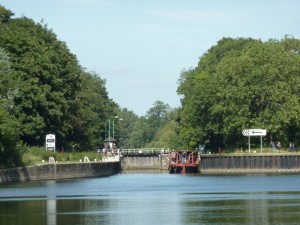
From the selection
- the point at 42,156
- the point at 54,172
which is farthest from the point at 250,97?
the point at 54,172

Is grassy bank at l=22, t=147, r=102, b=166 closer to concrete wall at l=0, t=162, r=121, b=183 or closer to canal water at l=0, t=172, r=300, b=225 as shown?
concrete wall at l=0, t=162, r=121, b=183

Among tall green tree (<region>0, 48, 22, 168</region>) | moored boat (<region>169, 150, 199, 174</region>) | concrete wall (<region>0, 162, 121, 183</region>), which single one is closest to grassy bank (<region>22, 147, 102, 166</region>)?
concrete wall (<region>0, 162, 121, 183</region>)

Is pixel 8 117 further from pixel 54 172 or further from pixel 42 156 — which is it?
pixel 42 156

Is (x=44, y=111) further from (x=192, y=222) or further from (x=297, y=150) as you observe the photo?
(x=192, y=222)

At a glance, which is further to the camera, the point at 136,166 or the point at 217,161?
the point at 136,166

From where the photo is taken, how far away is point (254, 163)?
485ft

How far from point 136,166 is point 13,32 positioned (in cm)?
5598

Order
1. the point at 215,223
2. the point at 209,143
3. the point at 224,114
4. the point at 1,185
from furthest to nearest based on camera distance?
the point at 209,143
the point at 224,114
the point at 1,185
the point at 215,223

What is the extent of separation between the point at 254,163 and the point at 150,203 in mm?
67337

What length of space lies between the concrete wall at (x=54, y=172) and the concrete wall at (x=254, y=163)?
14146 millimetres

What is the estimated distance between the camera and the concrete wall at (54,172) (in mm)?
112137

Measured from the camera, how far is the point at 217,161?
151 m

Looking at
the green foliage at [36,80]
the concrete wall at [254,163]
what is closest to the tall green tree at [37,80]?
the green foliage at [36,80]

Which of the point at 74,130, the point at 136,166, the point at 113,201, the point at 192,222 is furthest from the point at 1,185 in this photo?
the point at 136,166
